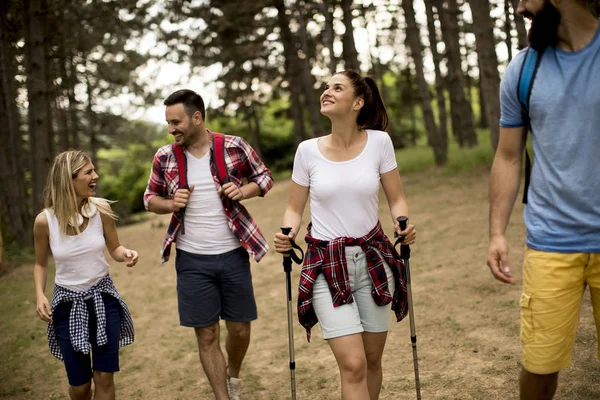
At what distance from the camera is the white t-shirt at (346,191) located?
4195mm

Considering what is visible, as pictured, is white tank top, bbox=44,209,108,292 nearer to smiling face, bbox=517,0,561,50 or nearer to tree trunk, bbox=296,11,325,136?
smiling face, bbox=517,0,561,50

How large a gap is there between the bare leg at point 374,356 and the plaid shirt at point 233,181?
1293 mm

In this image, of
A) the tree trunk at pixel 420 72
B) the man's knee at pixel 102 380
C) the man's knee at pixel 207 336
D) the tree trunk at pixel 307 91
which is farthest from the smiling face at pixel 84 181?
the tree trunk at pixel 307 91

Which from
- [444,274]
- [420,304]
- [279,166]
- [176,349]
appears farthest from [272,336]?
[279,166]

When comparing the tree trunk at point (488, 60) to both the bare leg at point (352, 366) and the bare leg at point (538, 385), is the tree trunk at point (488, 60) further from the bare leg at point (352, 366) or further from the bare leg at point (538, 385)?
the bare leg at point (538, 385)

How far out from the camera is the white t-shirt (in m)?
4.20

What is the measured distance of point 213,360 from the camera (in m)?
5.26

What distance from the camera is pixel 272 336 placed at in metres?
7.67

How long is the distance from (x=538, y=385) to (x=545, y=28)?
5.32 ft

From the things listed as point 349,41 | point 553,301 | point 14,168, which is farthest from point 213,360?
point 349,41

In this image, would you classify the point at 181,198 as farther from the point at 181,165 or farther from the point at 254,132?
the point at 254,132

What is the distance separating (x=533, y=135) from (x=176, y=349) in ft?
18.0

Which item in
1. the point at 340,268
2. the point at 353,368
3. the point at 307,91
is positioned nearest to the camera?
the point at 353,368

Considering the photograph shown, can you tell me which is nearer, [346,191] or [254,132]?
[346,191]
